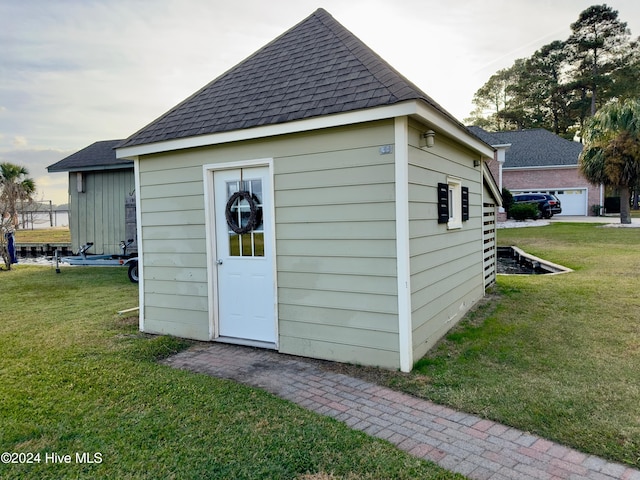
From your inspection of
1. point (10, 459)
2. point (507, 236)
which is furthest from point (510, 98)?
point (10, 459)

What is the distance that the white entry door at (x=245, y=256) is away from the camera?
4.54 metres

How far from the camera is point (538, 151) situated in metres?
25.5

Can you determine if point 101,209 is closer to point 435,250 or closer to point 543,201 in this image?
point 435,250

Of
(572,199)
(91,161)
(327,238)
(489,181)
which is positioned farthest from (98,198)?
(572,199)

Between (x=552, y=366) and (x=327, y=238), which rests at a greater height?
(x=327, y=238)

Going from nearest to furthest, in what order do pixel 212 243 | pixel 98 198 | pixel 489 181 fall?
pixel 212 243
pixel 489 181
pixel 98 198

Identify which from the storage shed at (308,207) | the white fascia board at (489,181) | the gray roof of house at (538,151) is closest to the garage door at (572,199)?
the gray roof of house at (538,151)

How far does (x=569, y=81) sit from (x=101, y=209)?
34448 millimetres

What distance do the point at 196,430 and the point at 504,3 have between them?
358 inches

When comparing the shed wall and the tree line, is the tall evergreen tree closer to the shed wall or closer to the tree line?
the tree line

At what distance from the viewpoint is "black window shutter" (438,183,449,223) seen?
468 centimetres

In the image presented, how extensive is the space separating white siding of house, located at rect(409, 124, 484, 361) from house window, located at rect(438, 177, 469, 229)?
0.09 m

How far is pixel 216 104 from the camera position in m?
5.06

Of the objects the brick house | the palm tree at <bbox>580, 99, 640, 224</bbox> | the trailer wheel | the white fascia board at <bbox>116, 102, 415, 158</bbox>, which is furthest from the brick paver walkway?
the brick house
